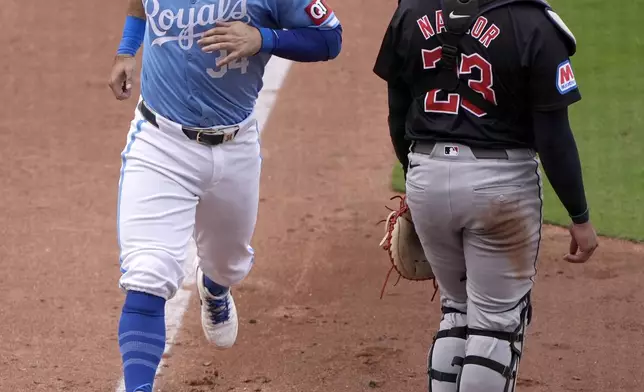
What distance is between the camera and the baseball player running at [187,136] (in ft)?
12.0

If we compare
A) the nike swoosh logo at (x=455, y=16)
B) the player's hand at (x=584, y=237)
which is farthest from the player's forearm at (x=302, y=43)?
the player's hand at (x=584, y=237)

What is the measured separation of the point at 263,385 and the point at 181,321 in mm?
806

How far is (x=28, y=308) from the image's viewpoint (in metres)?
5.20

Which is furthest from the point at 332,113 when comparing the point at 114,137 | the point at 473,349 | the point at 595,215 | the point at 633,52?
the point at 473,349

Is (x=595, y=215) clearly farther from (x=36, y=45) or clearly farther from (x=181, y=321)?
(x=36, y=45)

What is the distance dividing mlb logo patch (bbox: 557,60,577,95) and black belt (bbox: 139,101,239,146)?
129cm

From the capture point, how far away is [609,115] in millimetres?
8273

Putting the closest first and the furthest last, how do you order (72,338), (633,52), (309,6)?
(309,6) < (72,338) < (633,52)

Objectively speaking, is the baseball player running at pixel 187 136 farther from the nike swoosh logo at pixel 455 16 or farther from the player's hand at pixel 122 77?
the nike swoosh logo at pixel 455 16

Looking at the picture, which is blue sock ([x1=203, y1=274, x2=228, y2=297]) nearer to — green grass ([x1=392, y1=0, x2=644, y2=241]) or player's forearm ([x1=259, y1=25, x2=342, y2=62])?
player's forearm ([x1=259, y1=25, x2=342, y2=62])

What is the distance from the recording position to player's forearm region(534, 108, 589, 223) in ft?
10.9

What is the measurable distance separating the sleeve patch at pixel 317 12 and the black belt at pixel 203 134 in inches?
19.6

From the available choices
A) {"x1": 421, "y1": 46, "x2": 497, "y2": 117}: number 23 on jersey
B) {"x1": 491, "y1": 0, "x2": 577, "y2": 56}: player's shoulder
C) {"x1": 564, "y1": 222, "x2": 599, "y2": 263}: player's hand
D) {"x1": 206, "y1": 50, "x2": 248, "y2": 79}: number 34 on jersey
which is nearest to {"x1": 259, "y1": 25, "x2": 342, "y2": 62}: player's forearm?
{"x1": 206, "y1": 50, "x2": 248, "y2": 79}: number 34 on jersey

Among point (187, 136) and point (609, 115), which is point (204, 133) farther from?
point (609, 115)
